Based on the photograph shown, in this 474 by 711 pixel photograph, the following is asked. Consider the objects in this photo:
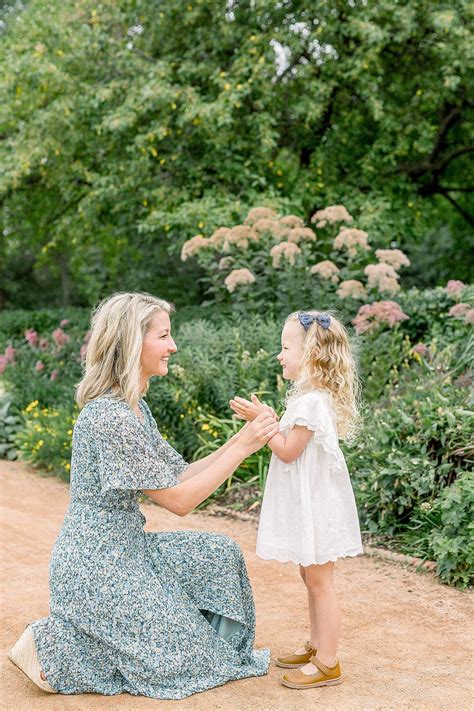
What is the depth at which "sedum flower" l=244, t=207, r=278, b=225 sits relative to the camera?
8.55 metres

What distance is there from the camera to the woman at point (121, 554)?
3.12 metres

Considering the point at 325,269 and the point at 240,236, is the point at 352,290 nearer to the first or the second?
the point at 325,269

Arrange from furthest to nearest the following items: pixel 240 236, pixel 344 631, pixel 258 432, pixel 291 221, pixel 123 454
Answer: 1. pixel 291 221
2. pixel 240 236
3. pixel 344 631
4. pixel 258 432
5. pixel 123 454

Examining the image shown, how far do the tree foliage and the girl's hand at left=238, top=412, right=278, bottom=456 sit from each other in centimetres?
637

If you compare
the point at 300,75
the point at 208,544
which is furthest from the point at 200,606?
the point at 300,75

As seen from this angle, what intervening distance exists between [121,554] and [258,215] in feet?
19.2

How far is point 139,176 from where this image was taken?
10703 millimetres

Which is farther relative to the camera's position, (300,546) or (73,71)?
(73,71)

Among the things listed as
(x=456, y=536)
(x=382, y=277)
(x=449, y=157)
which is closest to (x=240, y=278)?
(x=382, y=277)

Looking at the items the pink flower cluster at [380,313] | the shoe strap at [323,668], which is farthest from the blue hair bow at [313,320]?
the pink flower cluster at [380,313]

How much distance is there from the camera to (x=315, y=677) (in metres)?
3.29

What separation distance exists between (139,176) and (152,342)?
7.83 m

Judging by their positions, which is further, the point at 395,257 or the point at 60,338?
the point at 60,338

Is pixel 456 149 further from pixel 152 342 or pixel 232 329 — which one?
pixel 152 342
